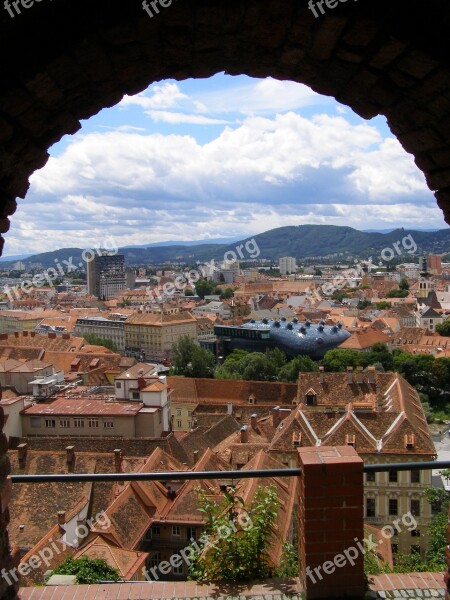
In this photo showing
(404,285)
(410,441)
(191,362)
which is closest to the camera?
(410,441)

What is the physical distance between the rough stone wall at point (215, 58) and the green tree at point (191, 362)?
155ft

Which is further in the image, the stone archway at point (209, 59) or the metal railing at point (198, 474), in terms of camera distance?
the metal railing at point (198, 474)

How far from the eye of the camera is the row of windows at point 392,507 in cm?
1811

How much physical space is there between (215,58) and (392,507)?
1808cm

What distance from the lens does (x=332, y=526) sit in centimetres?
342

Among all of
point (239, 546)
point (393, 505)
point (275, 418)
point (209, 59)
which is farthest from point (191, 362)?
point (209, 59)

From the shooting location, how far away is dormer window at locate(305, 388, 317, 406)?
2831 centimetres

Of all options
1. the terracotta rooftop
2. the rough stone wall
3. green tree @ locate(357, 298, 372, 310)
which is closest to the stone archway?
the rough stone wall

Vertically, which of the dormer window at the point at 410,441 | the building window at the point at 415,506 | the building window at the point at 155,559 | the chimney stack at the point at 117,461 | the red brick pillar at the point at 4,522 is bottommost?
the building window at the point at 415,506

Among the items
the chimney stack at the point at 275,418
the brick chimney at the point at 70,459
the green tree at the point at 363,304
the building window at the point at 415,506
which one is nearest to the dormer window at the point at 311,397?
the chimney stack at the point at 275,418

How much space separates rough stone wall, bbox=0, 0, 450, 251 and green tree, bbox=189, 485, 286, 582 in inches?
89.1

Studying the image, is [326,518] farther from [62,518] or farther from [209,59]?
[62,518]

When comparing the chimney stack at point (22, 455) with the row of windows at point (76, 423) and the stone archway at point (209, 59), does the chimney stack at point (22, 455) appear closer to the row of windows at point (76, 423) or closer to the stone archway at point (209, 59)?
the row of windows at point (76, 423)

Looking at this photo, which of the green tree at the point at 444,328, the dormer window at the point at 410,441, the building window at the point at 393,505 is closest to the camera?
the building window at the point at 393,505
